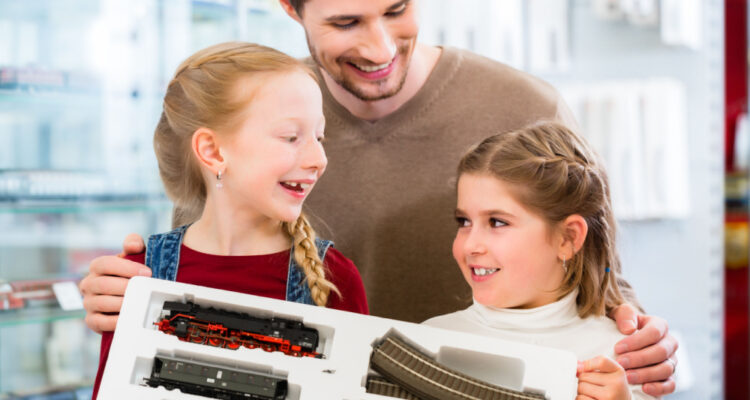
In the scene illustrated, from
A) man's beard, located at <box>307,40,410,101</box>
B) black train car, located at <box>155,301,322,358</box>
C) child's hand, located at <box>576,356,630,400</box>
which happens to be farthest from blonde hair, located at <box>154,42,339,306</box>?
child's hand, located at <box>576,356,630,400</box>

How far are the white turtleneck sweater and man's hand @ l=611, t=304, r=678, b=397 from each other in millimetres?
39

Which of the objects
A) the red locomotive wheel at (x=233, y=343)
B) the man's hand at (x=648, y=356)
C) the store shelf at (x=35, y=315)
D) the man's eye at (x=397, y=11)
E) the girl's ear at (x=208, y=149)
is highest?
the man's eye at (x=397, y=11)

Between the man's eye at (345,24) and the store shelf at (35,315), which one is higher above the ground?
the man's eye at (345,24)

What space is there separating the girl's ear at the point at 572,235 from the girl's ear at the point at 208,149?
28.9 inches

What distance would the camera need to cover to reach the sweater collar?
4.88 feet

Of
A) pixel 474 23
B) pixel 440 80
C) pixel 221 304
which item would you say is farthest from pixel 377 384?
pixel 474 23

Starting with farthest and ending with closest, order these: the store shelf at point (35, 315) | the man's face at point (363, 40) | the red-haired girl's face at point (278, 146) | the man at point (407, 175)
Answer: the store shelf at point (35, 315), the man at point (407, 175), the man's face at point (363, 40), the red-haired girl's face at point (278, 146)

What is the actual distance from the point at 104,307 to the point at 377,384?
0.56m

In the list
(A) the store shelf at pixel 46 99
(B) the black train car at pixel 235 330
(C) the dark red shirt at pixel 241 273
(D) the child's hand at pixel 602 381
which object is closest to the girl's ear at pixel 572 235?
(D) the child's hand at pixel 602 381

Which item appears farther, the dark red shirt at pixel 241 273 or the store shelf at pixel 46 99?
the store shelf at pixel 46 99

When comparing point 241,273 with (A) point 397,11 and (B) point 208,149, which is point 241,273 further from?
(A) point 397,11

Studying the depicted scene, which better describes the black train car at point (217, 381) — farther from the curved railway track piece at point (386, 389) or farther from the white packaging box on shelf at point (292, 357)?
the curved railway track piece at point (386, 389)

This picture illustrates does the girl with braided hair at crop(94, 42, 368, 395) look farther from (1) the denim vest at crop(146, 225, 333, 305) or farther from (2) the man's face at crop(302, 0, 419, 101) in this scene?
(2) the man's face at crop(302, 0, 419, 101)

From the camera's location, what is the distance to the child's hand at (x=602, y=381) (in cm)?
119
